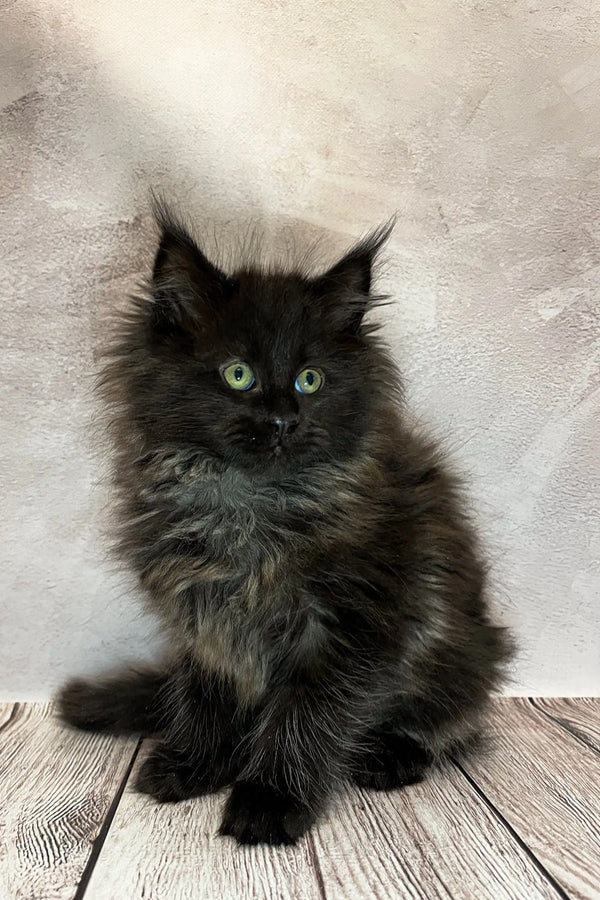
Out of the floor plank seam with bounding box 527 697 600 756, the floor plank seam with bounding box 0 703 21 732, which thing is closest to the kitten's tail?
the floor plank seam with bounding box 0 703 21 732

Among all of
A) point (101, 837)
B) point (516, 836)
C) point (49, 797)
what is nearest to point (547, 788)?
point (516, 836)

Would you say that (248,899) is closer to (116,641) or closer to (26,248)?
(116,641)

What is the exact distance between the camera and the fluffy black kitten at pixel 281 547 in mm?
1342

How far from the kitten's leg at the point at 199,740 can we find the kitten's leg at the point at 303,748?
0.16 metres

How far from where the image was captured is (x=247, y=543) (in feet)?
4.60

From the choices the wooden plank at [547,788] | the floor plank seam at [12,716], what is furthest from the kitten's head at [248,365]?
the floor plank seam at [12,716]

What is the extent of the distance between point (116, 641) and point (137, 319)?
883mm

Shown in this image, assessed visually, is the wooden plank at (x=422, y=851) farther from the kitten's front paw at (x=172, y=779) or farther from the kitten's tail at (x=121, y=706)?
the kitten's tail at (x=121, y=706)


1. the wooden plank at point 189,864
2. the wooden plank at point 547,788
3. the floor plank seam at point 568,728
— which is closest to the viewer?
the wooden plank at point 189,864

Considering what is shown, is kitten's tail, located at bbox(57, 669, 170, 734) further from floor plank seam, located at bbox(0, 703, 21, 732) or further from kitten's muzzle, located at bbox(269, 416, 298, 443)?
kitten's muzzle, located at bbox(269, 416, 298, 443)

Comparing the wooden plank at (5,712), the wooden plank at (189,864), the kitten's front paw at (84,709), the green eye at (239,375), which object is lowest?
the wooden plank at (5,712)

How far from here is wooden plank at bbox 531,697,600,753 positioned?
5.90ft

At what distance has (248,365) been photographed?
136cm

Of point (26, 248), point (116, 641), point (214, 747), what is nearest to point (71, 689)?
point (116, 641)
